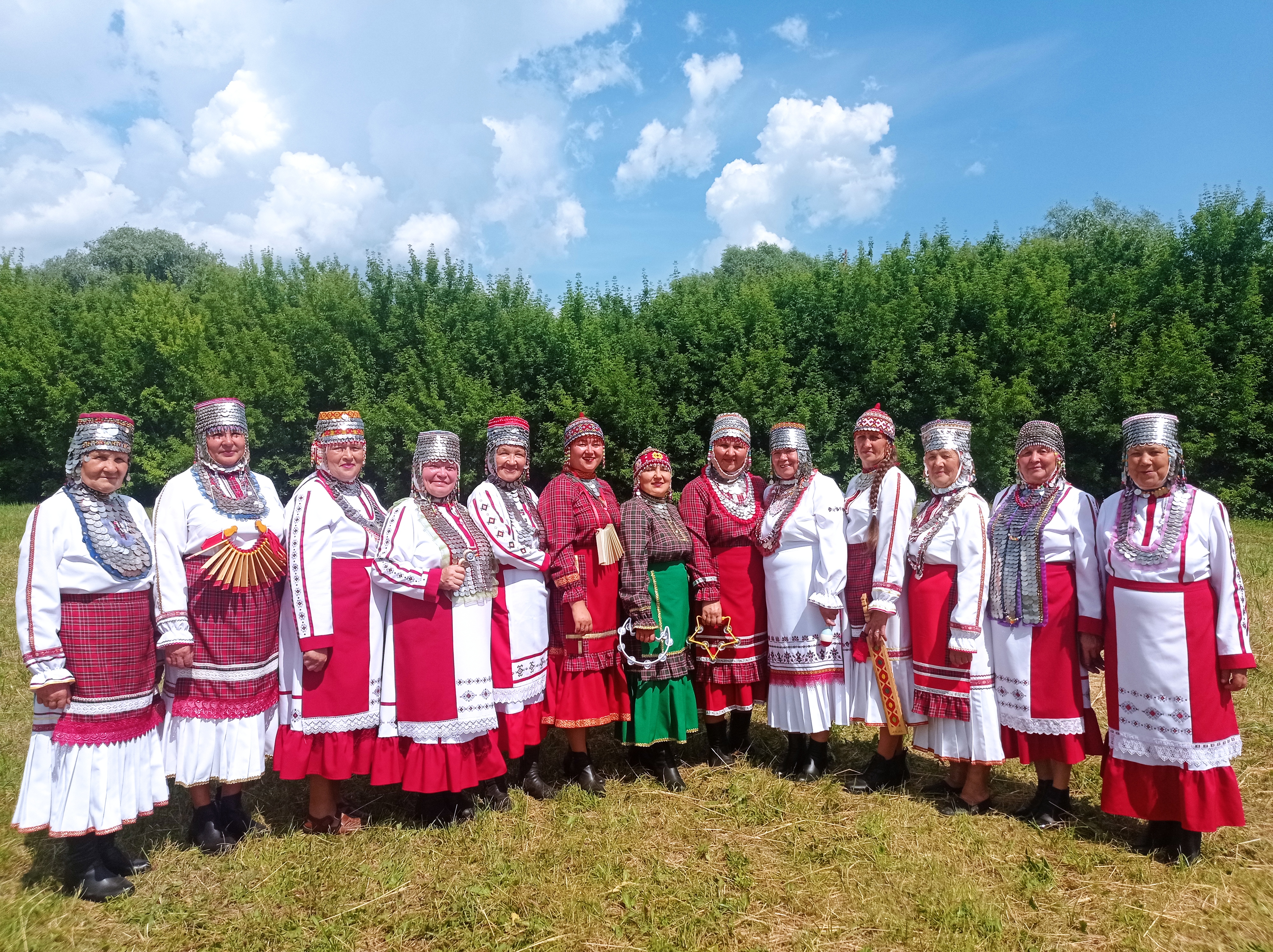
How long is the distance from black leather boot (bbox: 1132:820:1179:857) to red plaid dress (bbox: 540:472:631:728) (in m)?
2.75

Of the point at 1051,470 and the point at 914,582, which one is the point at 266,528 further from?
the point at 1051,470

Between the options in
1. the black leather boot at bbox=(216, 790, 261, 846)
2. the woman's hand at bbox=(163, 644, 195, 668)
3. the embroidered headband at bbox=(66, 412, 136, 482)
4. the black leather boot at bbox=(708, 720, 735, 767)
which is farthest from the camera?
the black leather boot at bbox=(708, 720, 735, 767)

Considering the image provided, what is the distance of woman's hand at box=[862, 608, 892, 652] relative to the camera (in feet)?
14.2

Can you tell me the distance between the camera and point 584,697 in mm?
4492

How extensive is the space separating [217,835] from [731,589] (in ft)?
10.3

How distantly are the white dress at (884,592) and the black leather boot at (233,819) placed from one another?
3.47 meters

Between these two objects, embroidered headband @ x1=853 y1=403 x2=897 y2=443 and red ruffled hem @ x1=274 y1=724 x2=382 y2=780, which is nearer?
red ruffled hem @ x1=274 y1=724 x2=382 y2=780

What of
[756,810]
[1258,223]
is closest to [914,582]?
[756,810]

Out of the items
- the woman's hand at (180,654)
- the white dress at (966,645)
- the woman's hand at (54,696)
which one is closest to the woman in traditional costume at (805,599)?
the white dress at (966,645)

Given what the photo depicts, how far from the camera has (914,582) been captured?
14.3 feet

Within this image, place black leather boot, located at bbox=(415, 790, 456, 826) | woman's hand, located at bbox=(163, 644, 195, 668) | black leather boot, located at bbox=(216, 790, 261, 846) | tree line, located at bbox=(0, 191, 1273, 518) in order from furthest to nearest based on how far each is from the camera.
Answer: tree line, located at bbox=(0, 191, 1273, 518) < black leather boot, located at bbox=(415, 790, 456, 826) < black leather boot, located at bbox=(216, 790, 261, 846) < woman's hand, located at bbox=(163, 644, 195, 668)

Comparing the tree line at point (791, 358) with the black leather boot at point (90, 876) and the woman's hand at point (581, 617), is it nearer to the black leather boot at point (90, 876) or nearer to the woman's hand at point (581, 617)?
the woman's hand at point (581, 617)

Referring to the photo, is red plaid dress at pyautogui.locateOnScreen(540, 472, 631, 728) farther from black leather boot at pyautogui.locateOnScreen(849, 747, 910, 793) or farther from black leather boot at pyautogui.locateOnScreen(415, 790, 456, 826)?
black leather boot at pyautogui.locateOnScreen(849, 747, 910, 793)

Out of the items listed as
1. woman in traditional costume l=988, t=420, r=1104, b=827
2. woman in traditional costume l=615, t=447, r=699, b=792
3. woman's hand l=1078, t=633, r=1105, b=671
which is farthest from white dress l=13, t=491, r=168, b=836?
woman's hand l=1078, t=633, r=1105, b=671
